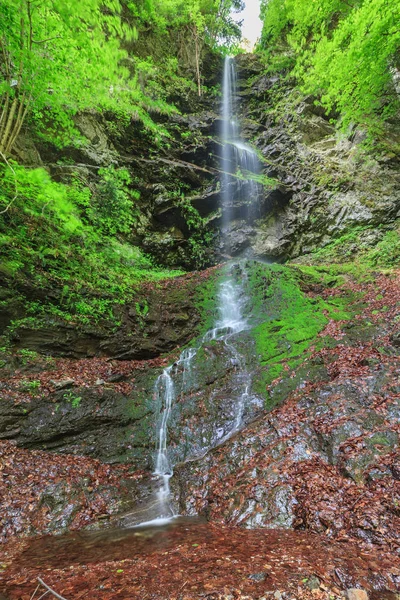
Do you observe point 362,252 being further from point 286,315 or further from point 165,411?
point 165,411

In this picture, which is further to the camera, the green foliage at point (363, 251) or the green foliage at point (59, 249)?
the green foliage at point (363, 251)

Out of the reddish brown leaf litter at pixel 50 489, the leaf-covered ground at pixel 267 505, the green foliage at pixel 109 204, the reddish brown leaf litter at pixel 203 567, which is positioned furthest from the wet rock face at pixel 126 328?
the reddish brown leaf litter at pixel 203 567

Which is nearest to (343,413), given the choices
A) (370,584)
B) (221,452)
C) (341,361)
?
(341,361)

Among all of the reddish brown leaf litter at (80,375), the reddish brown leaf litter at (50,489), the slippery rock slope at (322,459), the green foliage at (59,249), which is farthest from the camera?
the reddish brown leaf litter at (80,375)

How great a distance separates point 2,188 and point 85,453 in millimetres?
5741

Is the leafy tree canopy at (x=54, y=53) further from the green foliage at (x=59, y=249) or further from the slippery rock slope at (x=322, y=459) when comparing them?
the slippery rock slope at (x=322, y=459)

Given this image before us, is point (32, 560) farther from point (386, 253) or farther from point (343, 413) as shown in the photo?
point (386, 253)

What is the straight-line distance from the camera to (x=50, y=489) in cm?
486

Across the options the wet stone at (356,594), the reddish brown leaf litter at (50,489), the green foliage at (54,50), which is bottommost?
the wet stone at (356,594)

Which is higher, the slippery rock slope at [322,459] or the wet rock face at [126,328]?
the wet rock face at [126,328]

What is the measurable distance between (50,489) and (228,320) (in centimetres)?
737

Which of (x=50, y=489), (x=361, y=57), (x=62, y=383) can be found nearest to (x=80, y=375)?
(x=62, y=383)

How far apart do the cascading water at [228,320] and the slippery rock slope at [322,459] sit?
65 cm

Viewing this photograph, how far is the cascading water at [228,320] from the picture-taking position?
6.34 metres
